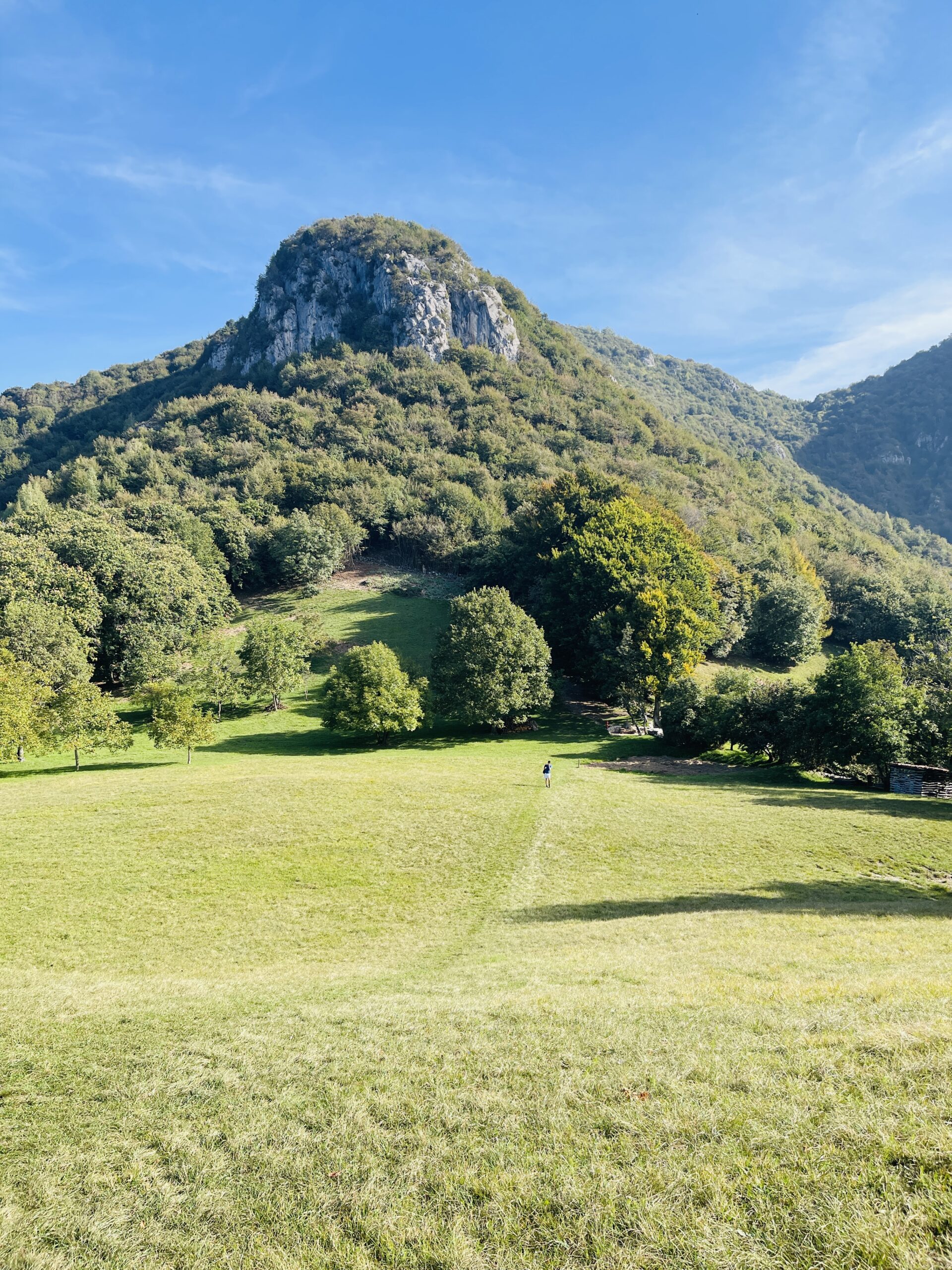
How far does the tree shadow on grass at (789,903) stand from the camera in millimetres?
17250

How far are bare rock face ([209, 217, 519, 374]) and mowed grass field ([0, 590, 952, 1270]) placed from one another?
173549 millimetres

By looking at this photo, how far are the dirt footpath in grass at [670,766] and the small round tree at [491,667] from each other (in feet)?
39.0

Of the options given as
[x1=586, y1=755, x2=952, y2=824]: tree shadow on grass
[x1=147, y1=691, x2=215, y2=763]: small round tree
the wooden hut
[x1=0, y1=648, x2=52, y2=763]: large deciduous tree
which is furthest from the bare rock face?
the wooden hut

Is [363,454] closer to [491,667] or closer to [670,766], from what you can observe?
[491,667]

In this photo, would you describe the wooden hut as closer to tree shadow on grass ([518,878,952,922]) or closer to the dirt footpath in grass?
the dirt footpath in grass

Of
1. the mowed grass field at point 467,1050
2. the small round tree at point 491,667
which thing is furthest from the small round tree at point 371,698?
the mowed grass field at point 467,1050

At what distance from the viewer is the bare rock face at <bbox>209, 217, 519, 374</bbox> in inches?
6718

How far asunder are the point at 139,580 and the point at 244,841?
5244cm

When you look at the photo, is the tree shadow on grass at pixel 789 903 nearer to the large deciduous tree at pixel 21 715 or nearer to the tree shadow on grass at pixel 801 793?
the tree shadow on grass at pixel 801 793

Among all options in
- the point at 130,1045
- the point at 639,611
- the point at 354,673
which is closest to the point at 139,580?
the point at 354,673

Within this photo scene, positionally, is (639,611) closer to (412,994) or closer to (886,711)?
(886,711)

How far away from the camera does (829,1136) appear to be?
17.3ft

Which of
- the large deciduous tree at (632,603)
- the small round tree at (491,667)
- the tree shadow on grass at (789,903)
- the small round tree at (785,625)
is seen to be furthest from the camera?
the small round tree at (785,625)

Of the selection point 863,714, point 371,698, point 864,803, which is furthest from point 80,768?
point 863,714
